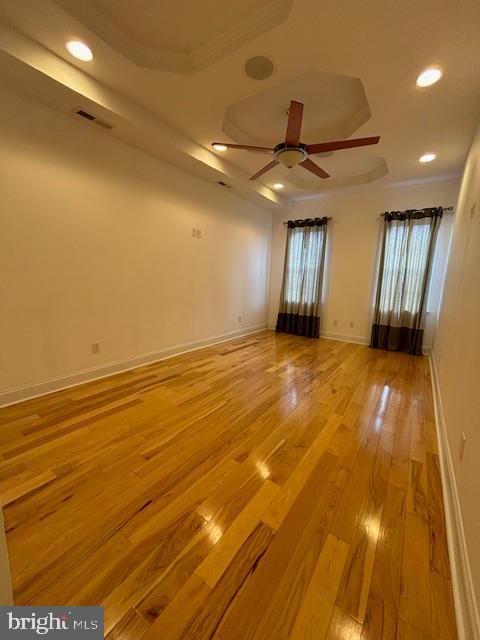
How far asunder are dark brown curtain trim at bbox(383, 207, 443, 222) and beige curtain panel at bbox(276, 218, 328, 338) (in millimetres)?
1052

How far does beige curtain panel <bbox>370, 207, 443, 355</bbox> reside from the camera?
4016 millimetres

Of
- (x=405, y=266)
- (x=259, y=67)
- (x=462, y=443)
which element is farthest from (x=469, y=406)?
(x=405, y=266)

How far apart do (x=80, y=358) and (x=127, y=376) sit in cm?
52

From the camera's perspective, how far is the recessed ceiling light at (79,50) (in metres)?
1.87

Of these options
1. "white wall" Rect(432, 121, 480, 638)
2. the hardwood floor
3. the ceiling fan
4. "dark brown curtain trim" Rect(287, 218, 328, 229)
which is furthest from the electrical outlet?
"dark brown curtain trim" Rect(287, 218, 328, 229)

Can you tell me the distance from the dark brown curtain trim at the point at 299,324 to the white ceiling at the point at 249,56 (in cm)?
297

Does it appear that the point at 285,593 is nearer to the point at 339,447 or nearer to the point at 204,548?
the point at 204,548

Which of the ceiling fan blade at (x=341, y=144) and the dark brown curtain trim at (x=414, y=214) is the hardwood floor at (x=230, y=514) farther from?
the dark brown curtain trim at (x=414, y=214)

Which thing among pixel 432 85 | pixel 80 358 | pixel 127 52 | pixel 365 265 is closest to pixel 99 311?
pixel 80 358

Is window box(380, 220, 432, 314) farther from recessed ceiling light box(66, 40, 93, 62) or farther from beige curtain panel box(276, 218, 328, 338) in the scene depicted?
recessed ceiling light box(66, 40, 93, 62)

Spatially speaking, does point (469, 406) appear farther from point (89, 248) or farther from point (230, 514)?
point (89, 248)

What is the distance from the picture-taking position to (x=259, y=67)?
2.00 metres

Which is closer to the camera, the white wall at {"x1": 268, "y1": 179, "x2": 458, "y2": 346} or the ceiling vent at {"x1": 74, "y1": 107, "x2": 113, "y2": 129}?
the ceiling vent at {"x1": 74, "y1": 107, "x2": 113, "y2": 129}

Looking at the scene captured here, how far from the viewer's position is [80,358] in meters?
2.67
